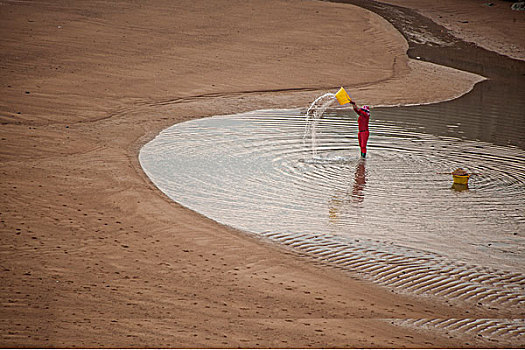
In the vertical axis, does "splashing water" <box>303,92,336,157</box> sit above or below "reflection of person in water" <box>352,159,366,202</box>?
below

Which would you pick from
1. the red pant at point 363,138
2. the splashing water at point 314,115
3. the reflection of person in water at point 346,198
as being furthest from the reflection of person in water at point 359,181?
the splashing water at point 314,115

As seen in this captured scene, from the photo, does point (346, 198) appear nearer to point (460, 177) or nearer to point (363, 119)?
point (460, 177)

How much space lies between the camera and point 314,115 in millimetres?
18281

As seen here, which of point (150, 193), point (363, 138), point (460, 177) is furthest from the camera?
point (363, 138)

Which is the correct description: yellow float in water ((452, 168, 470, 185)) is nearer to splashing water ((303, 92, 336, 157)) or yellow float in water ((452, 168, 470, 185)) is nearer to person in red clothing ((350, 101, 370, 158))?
person in red clothing ((350, 101, 370, 158))

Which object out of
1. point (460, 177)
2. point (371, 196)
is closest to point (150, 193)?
point (371, 196)

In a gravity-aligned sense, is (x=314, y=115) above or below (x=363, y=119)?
below

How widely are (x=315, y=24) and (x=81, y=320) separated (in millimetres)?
24510

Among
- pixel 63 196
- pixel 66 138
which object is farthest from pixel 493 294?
pixel 66 138

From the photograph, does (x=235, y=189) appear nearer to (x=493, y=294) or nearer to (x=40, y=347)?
(x=493, y=294)

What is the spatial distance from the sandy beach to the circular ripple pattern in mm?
569

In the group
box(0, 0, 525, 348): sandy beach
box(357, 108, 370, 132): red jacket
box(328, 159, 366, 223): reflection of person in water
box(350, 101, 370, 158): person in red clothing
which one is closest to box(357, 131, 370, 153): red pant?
box(350, 101, 370, 158): person in red clothing

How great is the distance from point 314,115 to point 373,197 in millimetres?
7318

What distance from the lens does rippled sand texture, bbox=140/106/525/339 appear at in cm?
857
